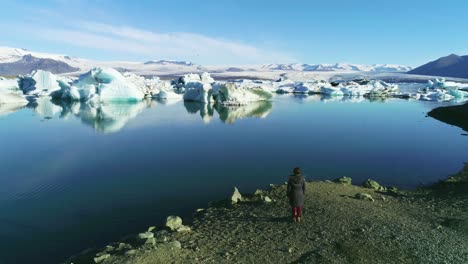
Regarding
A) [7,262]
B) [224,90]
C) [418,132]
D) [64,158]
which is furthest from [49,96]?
[7,262]

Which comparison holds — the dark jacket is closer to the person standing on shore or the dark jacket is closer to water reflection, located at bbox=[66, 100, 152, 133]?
the person standing on shore

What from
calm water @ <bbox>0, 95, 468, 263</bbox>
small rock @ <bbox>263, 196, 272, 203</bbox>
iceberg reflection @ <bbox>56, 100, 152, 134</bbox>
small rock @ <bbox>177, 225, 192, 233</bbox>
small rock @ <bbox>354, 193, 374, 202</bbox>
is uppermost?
small rock @ <bbox>354, 193, 374, 202</bbox>

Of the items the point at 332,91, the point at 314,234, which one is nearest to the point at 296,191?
the point at 314,234

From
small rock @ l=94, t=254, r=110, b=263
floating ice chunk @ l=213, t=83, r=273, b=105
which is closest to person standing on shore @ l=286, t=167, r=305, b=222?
small rock @ l=94, t=254, r=110, b=263

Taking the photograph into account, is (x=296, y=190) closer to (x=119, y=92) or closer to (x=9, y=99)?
(x=119, y=92)

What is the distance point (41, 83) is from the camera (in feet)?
222

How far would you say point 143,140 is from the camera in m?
26.6

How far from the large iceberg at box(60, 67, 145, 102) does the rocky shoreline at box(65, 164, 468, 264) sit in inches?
1739

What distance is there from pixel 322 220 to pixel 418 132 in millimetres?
24863

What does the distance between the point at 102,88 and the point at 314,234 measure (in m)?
48.7

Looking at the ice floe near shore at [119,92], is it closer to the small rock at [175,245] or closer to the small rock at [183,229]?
the small rock at [183,229]

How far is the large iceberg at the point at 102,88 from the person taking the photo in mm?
53125

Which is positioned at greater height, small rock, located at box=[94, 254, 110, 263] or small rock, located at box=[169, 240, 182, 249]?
small rock, located at box=[169, 240, 182, 249]

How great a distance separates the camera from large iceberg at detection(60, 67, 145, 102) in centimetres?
5312
